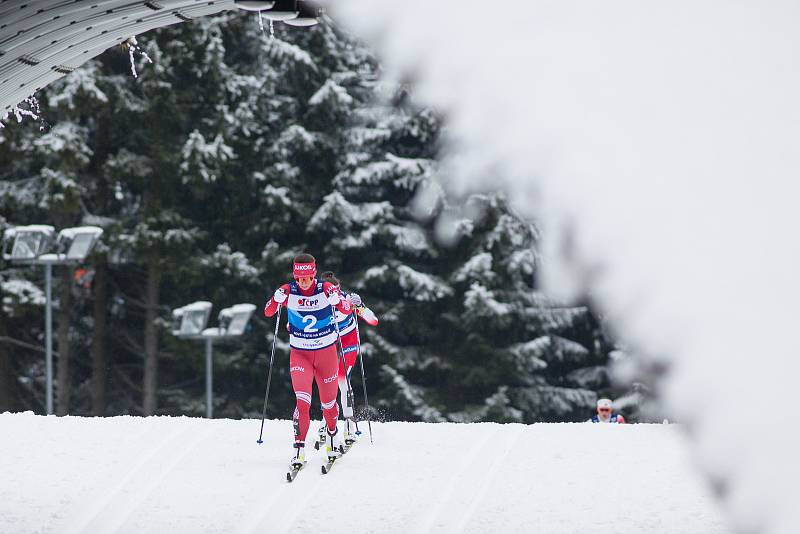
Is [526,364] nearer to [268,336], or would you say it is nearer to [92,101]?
[268,336]

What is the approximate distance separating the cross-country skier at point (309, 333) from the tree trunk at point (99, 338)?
70.1ft

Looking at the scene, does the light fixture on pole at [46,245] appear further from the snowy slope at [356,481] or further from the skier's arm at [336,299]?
the skier's arm at [336,299]

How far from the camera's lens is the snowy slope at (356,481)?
9.55 meters

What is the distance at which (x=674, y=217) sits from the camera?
4879 millimetres

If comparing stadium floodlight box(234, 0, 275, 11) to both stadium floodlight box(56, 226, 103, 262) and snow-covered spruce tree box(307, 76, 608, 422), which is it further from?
snow-covered spruce tree box(307, 76, 608, 422)

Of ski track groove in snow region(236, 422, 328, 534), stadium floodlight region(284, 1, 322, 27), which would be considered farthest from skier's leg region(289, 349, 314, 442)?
stadium floodlight region(284, 1, 322, 27)

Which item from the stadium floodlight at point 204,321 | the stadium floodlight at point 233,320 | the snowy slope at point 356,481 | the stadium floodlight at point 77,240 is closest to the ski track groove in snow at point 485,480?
the snowy slope at point 356,481

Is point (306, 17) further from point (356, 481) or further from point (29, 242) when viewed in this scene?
point (29, 242)

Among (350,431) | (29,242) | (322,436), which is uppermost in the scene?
(322,436)

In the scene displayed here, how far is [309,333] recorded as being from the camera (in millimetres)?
11430

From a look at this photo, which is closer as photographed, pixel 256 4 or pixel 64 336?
pixel 256 4

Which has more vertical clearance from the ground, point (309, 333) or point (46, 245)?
point (309, 333)

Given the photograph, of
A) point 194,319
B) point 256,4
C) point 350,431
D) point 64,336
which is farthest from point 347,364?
point 64,336

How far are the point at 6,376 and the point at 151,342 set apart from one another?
14.9 ft
